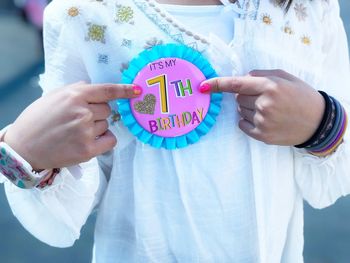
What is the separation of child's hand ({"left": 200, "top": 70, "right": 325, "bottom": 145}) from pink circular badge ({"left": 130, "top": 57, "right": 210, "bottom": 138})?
19 millimetres

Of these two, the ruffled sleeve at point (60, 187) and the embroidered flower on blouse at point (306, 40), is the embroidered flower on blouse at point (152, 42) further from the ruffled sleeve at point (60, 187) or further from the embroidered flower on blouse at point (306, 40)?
the embroidered flower on blouse at point (306, 40)

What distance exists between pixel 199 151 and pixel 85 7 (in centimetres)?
22

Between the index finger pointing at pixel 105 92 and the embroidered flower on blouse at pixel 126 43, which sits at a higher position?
the embroidered flower on blouse at pixel 126 43

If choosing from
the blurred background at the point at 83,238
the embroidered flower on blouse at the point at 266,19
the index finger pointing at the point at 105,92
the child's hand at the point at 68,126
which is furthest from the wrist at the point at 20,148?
the blurred background at the point at 83,238

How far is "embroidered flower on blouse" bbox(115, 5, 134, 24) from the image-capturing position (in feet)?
2.08

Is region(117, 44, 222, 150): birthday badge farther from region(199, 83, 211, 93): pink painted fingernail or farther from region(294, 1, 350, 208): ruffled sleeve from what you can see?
region(294, 1, 350, 208): ruffled sleeve

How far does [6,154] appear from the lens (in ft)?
2.07

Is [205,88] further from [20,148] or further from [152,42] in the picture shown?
[20,148]

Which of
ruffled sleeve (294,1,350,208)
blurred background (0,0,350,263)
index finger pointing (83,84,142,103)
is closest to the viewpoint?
index finger pointing (83,84,142,103)

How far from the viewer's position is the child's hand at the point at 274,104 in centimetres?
63

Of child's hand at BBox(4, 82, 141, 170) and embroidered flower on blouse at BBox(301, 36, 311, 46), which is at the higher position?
embroidered flower on blouse at BBox(301, 36, 311, 46)

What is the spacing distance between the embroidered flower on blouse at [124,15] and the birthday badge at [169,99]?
0.05m

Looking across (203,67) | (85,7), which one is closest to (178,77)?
(203,67)

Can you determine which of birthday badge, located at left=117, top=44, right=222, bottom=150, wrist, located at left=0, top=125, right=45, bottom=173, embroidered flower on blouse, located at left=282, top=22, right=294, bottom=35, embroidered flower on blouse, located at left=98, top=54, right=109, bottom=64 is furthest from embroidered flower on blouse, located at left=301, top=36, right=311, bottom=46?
wrist, located at left=0, top=125, right=45, bottom=173
